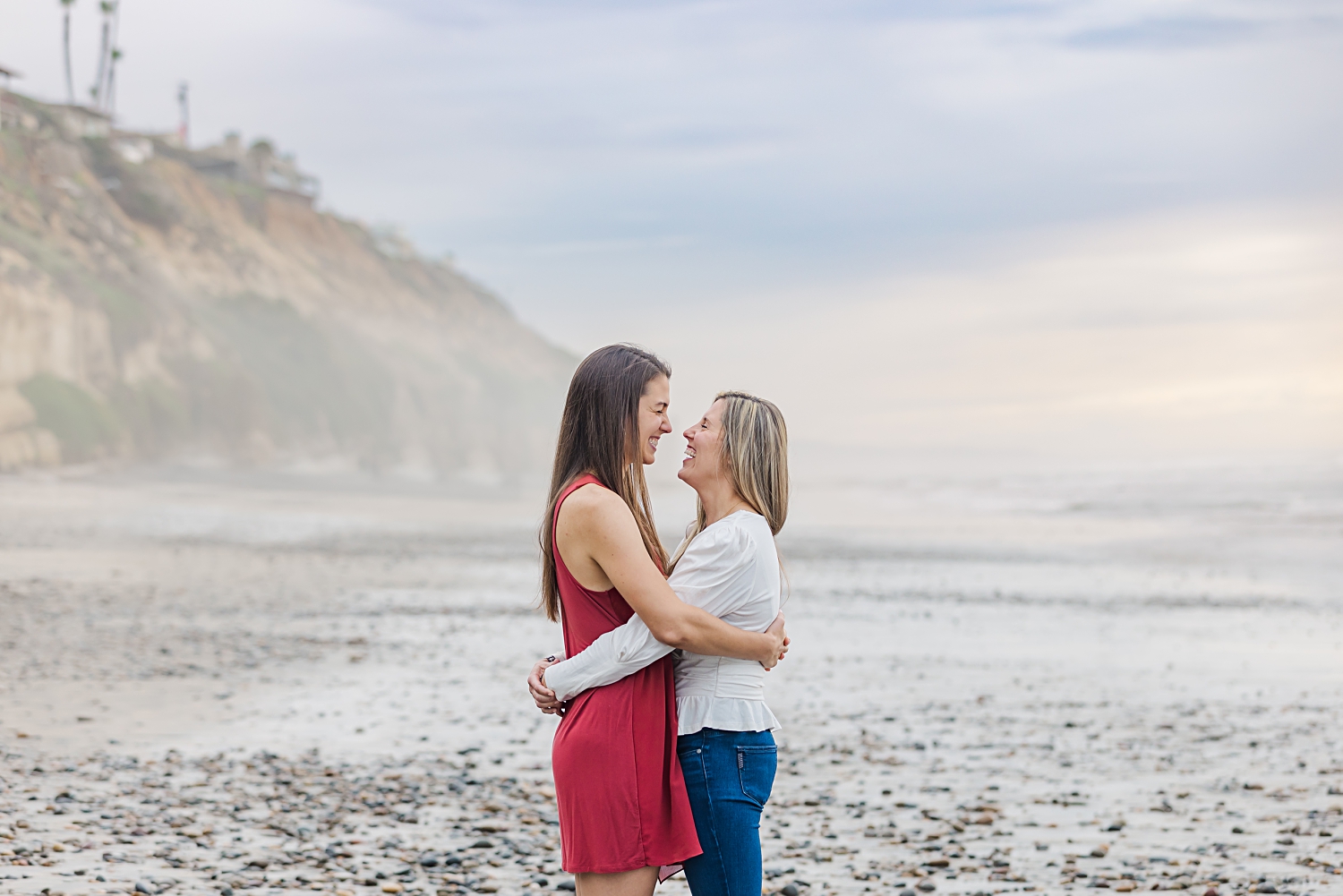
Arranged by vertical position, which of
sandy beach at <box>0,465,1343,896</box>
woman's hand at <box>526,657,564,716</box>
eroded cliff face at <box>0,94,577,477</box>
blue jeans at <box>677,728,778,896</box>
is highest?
eroded cliff face at <box>0,94,577,477</box>

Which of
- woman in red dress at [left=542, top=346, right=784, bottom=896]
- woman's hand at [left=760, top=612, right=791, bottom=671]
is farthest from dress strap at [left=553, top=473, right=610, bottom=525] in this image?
woman's hand at [left=760, top=612, right=791, bottom=671]

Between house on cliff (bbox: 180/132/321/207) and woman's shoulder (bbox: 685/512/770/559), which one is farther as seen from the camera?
house on cliff (bbox: 180/132/321/207)

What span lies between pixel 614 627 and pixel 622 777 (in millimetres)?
437

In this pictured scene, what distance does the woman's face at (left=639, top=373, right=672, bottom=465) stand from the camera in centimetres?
375

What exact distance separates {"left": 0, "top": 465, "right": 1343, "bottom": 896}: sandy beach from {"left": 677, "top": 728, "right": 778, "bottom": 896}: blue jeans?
2909mm

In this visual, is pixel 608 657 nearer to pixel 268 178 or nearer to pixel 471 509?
pixel 471 509

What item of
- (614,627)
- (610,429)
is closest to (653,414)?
(610,429)

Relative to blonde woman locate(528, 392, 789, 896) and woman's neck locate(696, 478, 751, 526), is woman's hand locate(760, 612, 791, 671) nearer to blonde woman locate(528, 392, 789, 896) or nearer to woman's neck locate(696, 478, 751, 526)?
blonde woman locate(528, 392, 789, 896)

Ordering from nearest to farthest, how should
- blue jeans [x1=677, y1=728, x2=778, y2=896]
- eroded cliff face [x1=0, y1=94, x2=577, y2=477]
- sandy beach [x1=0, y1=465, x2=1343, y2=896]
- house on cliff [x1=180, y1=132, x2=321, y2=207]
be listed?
blue jeans [x1=677, y1=728, x2=778, y2=896], sandy beach [x1=0, y1=465, x2=1343, y2=896], eroded cliff face [x1=0, y1=94, x2=577, y2=477], house on cliff [x1=180, y1=132, x2=321, y2=207]

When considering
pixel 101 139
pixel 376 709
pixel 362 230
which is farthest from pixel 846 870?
pixel 362 230

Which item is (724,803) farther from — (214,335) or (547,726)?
(214,335)

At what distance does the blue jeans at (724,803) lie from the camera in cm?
365

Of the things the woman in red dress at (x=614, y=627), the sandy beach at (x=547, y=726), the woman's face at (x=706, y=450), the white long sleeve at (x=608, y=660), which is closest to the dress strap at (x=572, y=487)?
the woman in red dress at (x=614, y=627)

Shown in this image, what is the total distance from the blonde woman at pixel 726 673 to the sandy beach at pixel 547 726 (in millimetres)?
2952
